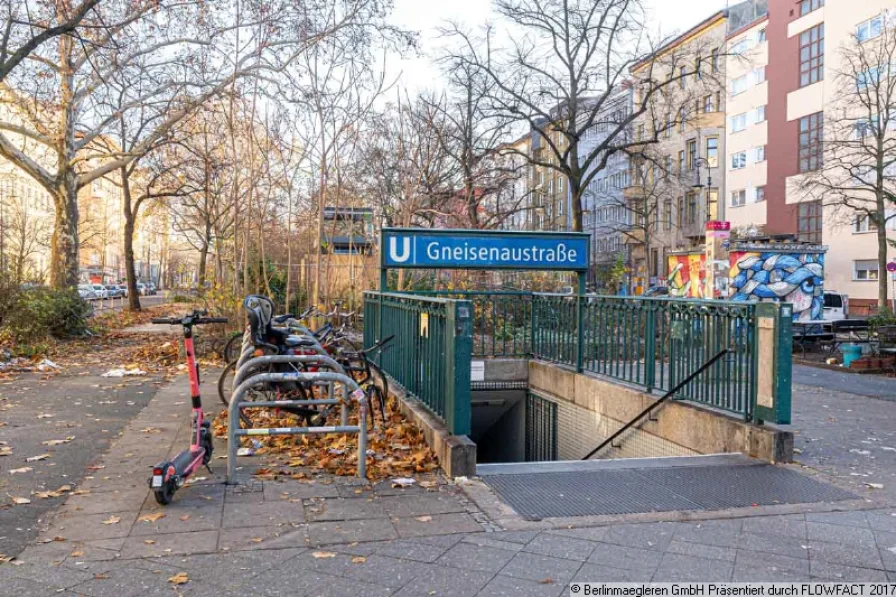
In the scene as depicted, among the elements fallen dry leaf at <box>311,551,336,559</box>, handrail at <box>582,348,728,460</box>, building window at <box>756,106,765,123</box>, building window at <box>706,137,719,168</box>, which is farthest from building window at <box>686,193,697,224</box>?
fallen dry leaf at <box>311,551,336,559</box>

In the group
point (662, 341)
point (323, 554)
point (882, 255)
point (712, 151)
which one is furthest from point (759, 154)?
point (323, 554)

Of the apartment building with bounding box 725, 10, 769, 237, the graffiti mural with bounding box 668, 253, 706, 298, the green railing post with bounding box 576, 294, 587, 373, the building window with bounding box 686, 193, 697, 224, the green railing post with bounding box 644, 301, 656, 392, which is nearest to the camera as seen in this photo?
the green railing post with bounding box 644, 301, 656, 392

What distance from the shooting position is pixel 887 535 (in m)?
4.49

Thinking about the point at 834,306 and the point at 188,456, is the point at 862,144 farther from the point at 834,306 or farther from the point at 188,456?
the point at 188,456

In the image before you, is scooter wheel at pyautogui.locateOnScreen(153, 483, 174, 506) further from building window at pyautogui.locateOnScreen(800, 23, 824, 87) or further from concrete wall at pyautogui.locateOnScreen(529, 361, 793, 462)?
building window at pyautogui.locateOnScreen(800, 23, 824, 87)

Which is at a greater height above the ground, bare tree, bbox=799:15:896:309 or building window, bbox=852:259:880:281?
bare tree, bbox=799:15:896:309

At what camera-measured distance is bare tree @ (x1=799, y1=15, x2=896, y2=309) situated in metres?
25.4

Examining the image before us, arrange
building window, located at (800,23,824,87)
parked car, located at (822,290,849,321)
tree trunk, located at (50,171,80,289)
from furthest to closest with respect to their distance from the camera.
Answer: building window, located at (800,23,824,87) < parked car, located at (822,290,849,321) < tree trunk, located at (50,171,80,289)

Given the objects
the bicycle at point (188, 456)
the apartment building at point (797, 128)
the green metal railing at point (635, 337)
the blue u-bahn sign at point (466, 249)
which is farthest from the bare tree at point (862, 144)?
the bicycle at point (188, 456)

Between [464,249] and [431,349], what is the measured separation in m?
2.77

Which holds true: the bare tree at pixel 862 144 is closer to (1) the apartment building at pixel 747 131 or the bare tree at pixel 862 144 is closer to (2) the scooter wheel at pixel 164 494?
(1) the apartment building at pixel 747 131

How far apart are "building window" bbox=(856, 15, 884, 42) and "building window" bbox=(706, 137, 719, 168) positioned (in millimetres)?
18419

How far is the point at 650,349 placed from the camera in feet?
26.5

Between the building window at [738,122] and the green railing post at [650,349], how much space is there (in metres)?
46.7
